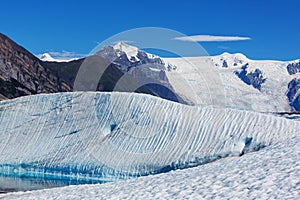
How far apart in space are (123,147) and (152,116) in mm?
3331

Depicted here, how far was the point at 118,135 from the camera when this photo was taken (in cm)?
3791

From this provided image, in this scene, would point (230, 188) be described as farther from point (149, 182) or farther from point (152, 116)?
point (152, 116)

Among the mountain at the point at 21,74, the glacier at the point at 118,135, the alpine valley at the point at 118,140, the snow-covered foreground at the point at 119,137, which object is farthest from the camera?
the mountain at the point at 21,74

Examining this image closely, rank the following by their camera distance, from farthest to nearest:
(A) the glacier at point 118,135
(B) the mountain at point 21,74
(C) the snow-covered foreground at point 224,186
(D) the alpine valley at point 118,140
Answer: (B) the mountain at point 21,74
(A) the glacier at point 118,135
(D) the alpine valley at point 118,140
(C) the snow-covered foreground at point 224,186

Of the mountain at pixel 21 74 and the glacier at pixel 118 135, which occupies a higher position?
the mountain at pixel 21 74

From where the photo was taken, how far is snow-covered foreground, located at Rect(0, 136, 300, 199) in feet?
48.1

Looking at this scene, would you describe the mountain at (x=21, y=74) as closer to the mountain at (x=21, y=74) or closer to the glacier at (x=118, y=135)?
the mountain at (x=21, y=74)

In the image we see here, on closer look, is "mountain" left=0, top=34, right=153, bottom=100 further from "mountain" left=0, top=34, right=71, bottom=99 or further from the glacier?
the glacier

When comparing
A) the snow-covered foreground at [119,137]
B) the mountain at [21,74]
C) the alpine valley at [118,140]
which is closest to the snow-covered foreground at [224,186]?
the alpine valley at [118,140]

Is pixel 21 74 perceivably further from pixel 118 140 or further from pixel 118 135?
pixel 118 140

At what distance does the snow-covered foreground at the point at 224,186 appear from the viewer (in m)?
14.7

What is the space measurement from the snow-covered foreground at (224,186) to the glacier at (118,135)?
10.5 meters

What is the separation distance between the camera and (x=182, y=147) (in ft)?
111

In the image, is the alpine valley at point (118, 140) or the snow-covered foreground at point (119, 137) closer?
the alpine valley at point (118, 140)
